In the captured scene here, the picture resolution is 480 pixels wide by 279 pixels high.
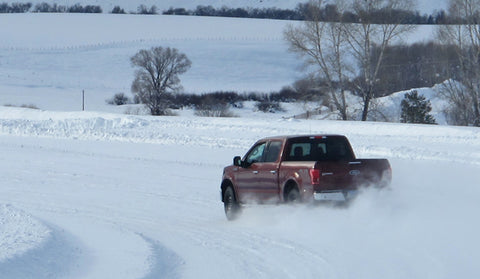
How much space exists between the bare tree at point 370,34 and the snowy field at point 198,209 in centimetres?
972

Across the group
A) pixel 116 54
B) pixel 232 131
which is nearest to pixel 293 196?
pixel 232 131

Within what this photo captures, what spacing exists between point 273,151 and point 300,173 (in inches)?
54.9

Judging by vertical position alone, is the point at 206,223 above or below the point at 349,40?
below

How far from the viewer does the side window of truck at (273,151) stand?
Result: 14.9 m

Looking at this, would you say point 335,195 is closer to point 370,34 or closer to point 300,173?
point 300,173

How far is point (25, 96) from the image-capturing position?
89.6 metres

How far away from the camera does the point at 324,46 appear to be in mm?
52938

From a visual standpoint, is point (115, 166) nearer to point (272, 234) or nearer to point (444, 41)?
point (272, 234)

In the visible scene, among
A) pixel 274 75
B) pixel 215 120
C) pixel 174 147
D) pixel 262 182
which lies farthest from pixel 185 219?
pixel 274 75

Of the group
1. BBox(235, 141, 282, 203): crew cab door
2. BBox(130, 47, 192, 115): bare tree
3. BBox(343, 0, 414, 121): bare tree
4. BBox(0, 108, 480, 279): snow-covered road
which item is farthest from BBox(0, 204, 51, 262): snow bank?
BBox(130, 47, 192, 115): bare tree

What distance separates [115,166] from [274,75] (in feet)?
290

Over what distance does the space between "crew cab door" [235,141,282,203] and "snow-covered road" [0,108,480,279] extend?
329 millimetres

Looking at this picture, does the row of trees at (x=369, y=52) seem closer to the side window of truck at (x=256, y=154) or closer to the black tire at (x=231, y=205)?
the side window of truck at (x=256, y=154)

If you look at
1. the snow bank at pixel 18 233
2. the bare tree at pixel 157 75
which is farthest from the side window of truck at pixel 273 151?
the bare tree at pixel 157 75
